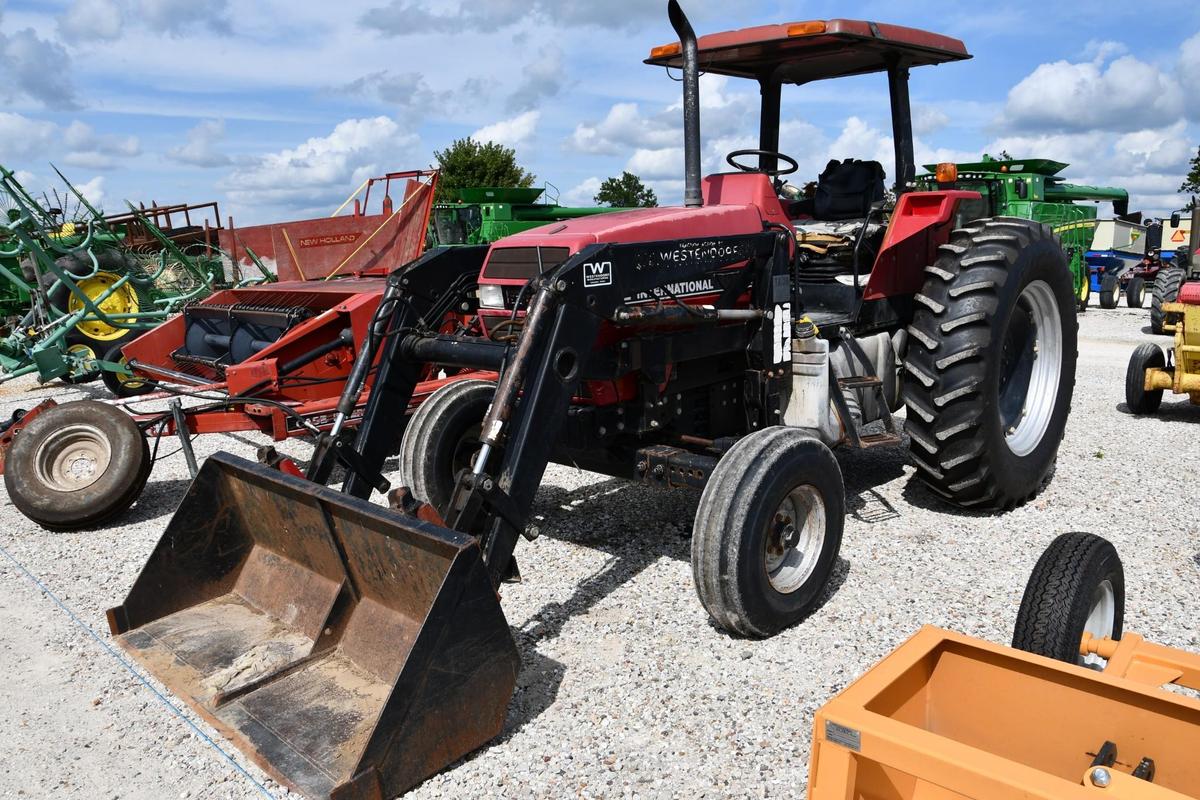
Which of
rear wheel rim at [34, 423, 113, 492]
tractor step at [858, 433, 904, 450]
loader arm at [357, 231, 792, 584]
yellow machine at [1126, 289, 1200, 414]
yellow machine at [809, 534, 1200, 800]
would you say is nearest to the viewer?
yellow machine at [809, 534, 1200, 800]

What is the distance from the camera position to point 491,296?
4.22 m

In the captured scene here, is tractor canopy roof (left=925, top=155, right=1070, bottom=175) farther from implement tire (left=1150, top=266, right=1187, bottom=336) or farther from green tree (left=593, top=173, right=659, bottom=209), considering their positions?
green tree (left=593, top=173, right=659, bottom=209)

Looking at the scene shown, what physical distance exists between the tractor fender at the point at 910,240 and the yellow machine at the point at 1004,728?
286 centimetres

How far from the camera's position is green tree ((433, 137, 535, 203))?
120ft

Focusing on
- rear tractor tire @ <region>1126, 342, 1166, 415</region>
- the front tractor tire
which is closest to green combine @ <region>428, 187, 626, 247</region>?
rear tractor tire @ <region>1126, 342, 1166, 415</region>

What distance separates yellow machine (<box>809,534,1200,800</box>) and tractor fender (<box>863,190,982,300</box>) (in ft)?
9.37

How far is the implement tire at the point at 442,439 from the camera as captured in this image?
468cm

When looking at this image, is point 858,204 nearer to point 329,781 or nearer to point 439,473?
point 439,473

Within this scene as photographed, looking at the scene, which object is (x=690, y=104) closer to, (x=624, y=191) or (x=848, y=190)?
(x=848, y=190)

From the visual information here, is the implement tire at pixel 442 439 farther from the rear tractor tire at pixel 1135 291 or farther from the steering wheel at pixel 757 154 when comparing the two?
the rear tractor tire at pixel 1135 291

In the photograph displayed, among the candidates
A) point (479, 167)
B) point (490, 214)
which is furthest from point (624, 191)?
point (490, 214)

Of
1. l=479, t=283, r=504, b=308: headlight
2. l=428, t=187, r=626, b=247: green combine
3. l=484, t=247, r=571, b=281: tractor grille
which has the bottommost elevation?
l=479, t=283, r=504, b=308: headlight

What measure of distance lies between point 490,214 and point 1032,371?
14.0 meters

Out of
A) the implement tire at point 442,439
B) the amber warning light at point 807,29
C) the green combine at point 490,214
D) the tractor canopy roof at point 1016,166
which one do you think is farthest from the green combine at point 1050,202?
the implement tire at point 442,439
